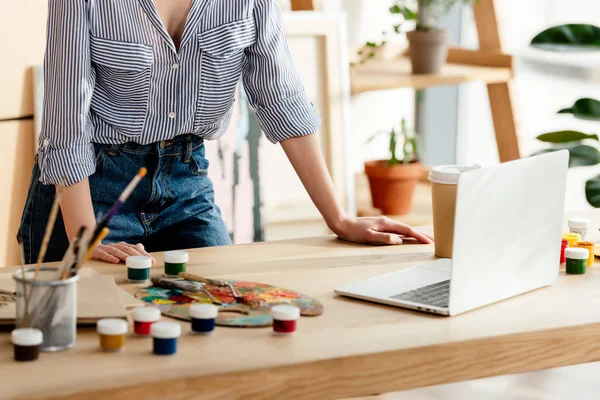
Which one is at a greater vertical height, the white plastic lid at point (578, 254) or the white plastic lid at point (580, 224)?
the white plastic lid at point (580, 224)

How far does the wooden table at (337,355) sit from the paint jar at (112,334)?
0.04 feet

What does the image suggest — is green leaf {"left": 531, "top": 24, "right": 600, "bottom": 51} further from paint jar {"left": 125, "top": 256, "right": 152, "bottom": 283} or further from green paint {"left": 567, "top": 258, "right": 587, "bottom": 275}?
paint jar {"left": 125, "top": 256, "right": 152, "bottom": 283}

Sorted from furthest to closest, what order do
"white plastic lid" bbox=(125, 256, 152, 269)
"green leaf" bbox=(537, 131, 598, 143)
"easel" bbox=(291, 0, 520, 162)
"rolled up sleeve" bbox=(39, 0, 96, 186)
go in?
"easel" bbox=(291, 0, 520, 162) < "green leaf" bbox=(537, 131, 598, 143) < "rolled up sleeve" bbox=(39, 0, 96, 186) < "white plastic lid" bbox=(125, 256, 152, 269)

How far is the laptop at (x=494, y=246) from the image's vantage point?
4.01 ft

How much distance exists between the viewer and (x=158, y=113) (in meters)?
1.78

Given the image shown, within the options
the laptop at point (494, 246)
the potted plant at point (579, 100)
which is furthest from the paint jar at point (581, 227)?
the potted plant at point (579, 100)

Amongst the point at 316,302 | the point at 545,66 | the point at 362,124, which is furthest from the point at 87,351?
the point at 545,66

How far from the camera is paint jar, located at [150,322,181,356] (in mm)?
1050

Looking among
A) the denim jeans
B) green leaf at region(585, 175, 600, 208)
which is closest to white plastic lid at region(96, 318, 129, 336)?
the denim jeans

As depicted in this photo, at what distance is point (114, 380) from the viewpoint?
0.98 m

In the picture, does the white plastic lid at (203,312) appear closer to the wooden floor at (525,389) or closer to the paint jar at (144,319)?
the paint jar at (144,319)

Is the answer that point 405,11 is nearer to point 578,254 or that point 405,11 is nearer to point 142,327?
point 578,254

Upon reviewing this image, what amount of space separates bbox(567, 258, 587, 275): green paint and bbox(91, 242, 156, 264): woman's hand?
0.67 meters

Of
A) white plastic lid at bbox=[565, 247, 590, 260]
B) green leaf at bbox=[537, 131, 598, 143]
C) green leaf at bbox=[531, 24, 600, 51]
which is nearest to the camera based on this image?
white plastic lid at bbox=[565, 247, 590, 260]
